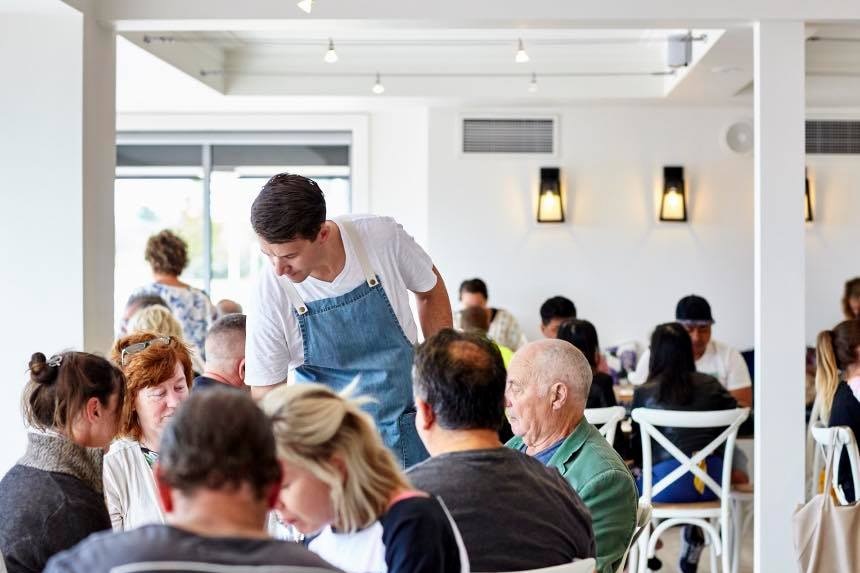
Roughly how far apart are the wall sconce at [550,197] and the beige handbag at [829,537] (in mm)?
4635

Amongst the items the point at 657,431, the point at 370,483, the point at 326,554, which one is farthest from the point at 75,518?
the point at 657,431

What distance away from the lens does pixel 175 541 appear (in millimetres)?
1375

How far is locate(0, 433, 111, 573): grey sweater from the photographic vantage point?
88.8 inches

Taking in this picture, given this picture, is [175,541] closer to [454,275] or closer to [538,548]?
[538,548]

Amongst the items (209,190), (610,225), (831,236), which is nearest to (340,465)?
(610,225)

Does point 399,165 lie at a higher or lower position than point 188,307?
higher

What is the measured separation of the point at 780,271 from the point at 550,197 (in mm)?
3579

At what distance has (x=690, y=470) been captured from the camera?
4891 millimetres

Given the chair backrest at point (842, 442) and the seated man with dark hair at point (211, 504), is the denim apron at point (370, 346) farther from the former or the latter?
the chair backrest at point (842, 442)

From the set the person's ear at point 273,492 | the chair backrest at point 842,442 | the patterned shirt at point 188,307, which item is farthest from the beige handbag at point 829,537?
the patterned shirt at point 188,307

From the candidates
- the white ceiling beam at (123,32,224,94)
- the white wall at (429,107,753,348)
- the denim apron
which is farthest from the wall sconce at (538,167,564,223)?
the denim apron

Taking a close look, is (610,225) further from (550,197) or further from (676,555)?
(676,555)

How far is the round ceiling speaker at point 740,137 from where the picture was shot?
8.11m

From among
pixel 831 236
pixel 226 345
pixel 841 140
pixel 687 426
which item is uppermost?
pixel 841 140
